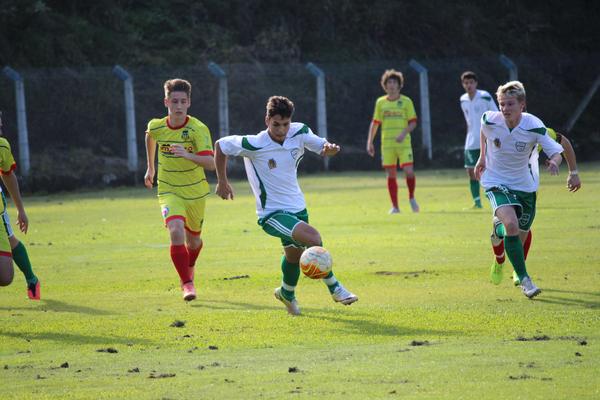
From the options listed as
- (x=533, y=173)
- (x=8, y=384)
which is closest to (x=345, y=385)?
(x=8, y=384)

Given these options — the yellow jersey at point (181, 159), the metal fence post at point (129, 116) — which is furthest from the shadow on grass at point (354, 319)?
the metal fence post at point (129, 116)

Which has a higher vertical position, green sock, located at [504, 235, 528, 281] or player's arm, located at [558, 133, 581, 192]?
player's arm, located at [558, 133, 581, 192]

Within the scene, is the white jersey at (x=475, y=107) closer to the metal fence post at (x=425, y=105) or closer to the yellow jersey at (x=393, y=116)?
the yellow jersey at (x=393, y=116)

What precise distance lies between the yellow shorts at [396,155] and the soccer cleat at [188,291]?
9671mm

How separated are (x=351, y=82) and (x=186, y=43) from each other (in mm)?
6173

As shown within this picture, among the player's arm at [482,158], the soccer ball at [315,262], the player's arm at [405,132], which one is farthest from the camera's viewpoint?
the player's arm at [405,132]

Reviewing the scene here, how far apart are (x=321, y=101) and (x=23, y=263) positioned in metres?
21.7

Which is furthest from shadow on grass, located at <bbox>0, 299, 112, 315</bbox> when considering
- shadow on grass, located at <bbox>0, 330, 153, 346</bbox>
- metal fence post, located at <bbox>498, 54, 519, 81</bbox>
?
Answer: metal fence post, located at <bbox>498, 54, 519, 81</bbox>

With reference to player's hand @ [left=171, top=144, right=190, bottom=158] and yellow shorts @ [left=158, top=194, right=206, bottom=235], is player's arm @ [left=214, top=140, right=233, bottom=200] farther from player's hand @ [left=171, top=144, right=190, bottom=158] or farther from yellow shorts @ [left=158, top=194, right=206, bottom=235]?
yellow shorts @ [left=158, top=194, right=206, bottom=235]

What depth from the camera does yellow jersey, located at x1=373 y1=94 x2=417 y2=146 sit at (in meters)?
20.3

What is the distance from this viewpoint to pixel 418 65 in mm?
32188

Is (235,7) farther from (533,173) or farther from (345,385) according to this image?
(345,385)

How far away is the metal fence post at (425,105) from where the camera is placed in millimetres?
32094

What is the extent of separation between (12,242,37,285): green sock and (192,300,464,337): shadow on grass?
65.8 inches
